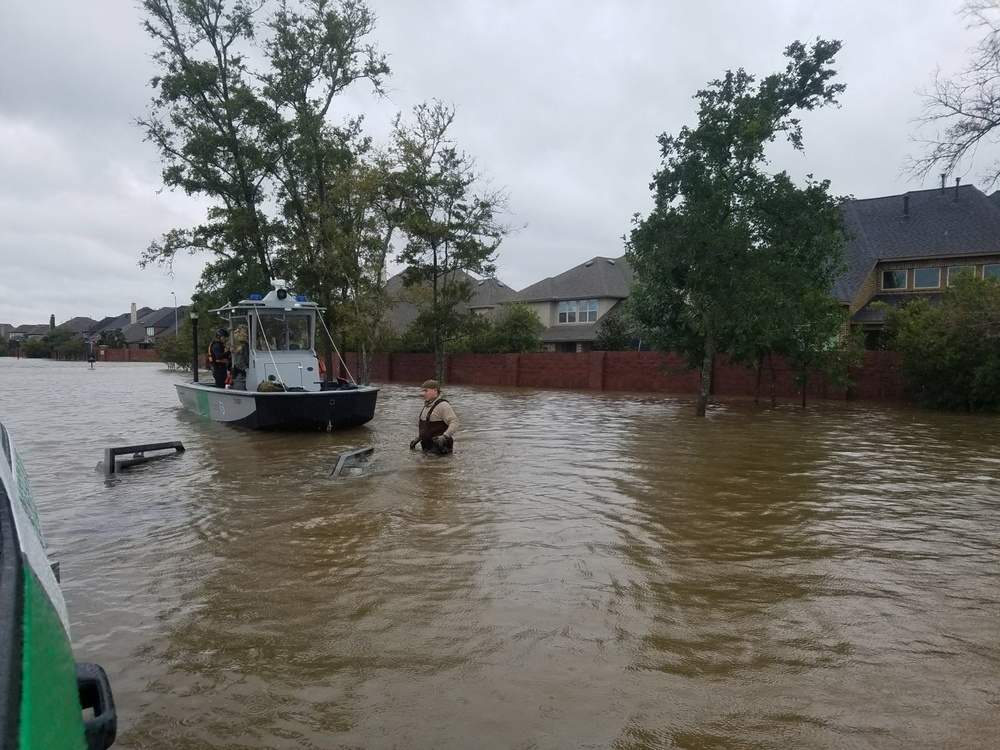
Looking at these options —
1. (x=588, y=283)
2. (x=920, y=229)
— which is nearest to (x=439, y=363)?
(x=588, y=283)

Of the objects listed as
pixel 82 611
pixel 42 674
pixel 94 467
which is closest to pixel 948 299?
pixel 94 467

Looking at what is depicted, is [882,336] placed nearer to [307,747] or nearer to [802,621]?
[802,621]

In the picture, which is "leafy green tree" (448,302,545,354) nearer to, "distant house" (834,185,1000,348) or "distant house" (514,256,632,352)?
"distant house" (514,256,632,352)

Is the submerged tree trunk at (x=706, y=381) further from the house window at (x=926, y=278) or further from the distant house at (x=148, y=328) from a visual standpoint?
the distant house at (x=148, y=328)

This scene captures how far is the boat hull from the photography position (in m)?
14.6

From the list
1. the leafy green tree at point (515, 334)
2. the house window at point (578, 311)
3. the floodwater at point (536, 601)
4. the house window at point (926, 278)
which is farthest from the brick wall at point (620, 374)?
the floodwater at point (536, 601)

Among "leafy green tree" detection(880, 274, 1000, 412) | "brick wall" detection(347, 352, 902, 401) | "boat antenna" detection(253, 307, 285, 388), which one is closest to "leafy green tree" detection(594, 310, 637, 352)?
"brick wall" detection(347, 352, 902, 401)

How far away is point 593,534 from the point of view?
7312 mm

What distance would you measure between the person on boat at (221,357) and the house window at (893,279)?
2864 centimetres

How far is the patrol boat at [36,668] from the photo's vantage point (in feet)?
5.25

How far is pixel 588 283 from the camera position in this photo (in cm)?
4700

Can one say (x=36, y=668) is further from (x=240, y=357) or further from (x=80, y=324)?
(x=80, y=324)

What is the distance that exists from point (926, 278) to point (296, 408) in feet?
95.3

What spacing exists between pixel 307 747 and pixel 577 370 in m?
31.5
